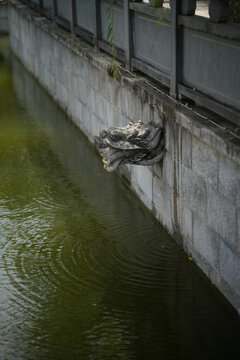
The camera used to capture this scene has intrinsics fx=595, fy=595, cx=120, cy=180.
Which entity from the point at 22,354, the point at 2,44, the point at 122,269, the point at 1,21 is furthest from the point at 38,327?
the point at 1,21

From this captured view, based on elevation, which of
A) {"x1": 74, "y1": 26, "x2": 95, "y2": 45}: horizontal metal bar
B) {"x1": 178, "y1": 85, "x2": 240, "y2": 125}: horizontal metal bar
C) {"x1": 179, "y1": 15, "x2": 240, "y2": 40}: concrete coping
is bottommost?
{"x1": 74, "y1": 26, "x2": 95, "y2": 45}: horizontal metal bar

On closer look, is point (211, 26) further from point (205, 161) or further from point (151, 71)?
point (151, 71)

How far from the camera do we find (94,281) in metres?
6.83

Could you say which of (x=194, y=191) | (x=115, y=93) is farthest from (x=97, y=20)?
(x=194, y=191)

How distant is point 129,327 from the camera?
19.7ft

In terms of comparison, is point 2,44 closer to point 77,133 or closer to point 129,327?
point 77,133

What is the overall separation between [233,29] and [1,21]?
80.0 ft

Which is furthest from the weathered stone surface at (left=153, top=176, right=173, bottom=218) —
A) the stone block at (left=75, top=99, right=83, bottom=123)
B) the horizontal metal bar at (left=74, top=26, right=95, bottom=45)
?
the stone block at (left=75, top=99, right=83, bottom=123)

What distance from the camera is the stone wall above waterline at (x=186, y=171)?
5.69 metres

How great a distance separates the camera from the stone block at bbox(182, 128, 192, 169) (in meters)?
6.51

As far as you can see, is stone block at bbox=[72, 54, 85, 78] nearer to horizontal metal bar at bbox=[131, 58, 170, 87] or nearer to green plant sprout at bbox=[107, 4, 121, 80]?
green plant sprout at bbox=[107, 4, 121, 80]

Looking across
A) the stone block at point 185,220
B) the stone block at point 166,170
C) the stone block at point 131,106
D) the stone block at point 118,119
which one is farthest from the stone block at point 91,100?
the stone block at point 185,220

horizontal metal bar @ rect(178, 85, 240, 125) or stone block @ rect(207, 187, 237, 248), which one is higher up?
horizontal metal bar @ rect(178, 85, 240, 125)

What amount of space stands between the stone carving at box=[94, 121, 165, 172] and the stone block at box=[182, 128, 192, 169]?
64cm
